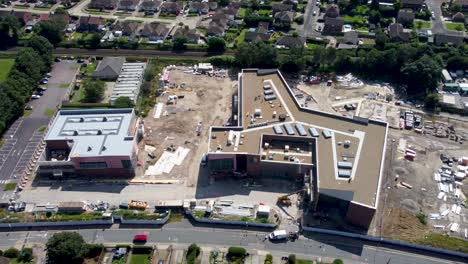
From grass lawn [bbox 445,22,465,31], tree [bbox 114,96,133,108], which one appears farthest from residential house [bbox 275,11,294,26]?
tree [bbox 114,96,133,108]

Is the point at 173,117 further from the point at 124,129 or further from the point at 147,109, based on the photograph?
the point at 124,129

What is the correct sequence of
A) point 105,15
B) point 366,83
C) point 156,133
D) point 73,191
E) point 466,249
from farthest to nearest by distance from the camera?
point 105,15, point 366,83, point 156,133, point 73,191, point 466,249

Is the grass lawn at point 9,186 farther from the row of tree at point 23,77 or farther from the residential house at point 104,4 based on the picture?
the residential house at point 104,4

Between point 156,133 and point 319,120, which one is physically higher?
point 319,120

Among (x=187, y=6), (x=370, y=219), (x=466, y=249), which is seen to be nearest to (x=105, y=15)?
(x=187, y=6)

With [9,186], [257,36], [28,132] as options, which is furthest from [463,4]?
[9,186]

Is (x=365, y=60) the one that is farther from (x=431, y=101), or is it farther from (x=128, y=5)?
(x=128, y=5)
